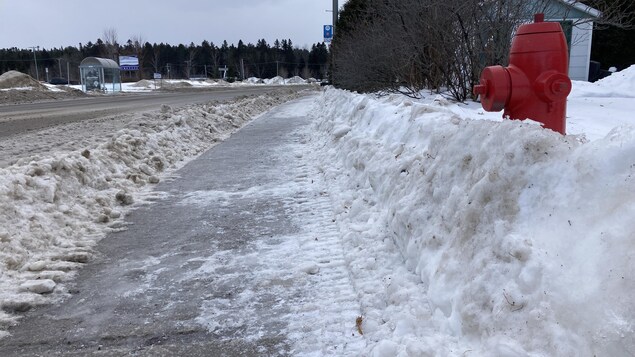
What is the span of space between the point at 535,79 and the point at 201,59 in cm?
12474

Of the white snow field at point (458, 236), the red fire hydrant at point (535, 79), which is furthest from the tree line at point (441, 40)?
the red fire hydrant at point (535, 79)

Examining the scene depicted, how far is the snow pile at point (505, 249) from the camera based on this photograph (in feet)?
6.36

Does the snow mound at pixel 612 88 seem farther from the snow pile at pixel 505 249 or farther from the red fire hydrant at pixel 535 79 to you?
the snow pile at pixel 505 249

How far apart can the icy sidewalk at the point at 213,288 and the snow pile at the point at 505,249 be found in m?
0.29

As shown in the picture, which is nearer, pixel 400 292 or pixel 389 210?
pixel 400 292

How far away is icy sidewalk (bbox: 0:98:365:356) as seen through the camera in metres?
2.87

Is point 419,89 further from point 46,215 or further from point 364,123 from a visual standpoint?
point 46,215

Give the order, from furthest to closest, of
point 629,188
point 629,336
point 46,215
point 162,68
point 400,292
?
point 162,68 → point 46,215 → point 400,292 → point 629,188 → point 629,336

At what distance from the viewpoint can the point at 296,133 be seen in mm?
12219

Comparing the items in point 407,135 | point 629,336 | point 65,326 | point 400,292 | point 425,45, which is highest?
point 425,45

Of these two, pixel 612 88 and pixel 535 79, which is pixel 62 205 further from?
pixel 612 88

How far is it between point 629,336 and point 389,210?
2.41 meters

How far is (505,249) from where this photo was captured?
2438 mm

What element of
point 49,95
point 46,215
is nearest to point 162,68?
point 49,95
